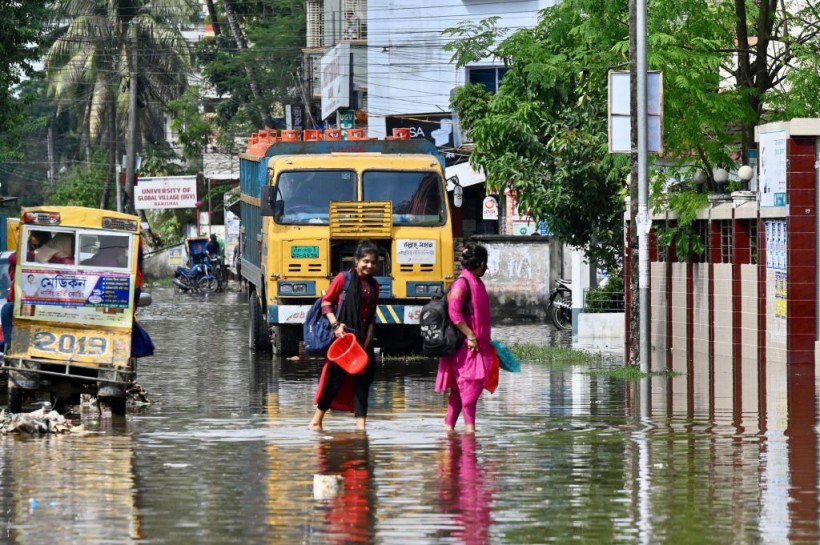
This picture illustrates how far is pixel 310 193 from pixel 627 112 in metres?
5.43

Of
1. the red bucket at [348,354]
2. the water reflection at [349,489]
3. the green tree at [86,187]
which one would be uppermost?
the green tree at [86,187]

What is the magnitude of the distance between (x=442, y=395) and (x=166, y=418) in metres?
3.91

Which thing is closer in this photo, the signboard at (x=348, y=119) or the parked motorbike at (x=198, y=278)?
the signboard at (x=348, y=119)

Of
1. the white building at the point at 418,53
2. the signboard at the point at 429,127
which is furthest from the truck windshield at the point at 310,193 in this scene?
the white building at the point at 418,53

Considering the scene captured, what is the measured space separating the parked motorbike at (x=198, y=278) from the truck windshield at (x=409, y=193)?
35.1m

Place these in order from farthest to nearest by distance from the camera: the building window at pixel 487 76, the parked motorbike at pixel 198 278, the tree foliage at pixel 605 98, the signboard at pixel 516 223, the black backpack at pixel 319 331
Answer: the parked motorbike at pixel 198 278 < the building window at pixel 487 76 < the signboard at pixel 516 223 < the tree foliage at pixel 605 98 < the black backpack at pixel 319 331

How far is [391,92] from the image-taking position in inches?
2144

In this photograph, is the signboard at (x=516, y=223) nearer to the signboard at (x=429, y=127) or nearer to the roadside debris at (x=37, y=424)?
the signboard at (x=429, y=127)

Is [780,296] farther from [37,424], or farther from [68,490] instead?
[68,490]

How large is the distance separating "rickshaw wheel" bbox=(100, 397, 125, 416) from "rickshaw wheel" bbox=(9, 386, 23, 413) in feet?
2.66

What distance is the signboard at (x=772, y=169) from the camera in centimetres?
2341

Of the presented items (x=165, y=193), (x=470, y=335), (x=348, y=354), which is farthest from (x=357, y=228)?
(x=165, y=193)

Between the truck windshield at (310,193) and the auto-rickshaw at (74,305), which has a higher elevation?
the truck windshield at (310,193)

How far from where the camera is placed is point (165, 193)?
2933 inches
